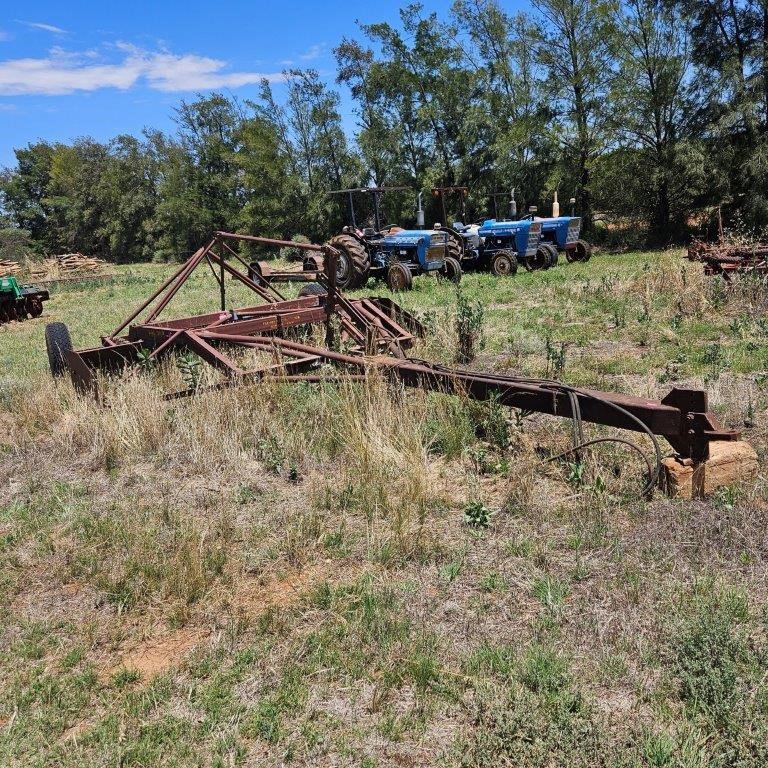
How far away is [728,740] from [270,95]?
35.8m

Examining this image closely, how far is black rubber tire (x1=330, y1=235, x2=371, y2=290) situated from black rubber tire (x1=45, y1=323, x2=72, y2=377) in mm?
7726

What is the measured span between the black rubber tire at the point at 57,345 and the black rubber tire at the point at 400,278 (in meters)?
7.82

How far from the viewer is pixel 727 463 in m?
3.77

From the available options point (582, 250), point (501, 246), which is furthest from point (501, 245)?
point (582, 250)

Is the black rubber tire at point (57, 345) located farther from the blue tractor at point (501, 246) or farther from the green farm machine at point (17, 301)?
the blue tractor at point (501, 246)

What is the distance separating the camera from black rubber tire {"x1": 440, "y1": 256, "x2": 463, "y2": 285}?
1484 cm

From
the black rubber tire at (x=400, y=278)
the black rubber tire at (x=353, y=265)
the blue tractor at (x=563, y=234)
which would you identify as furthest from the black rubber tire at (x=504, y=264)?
the black rubber tire at (x=353, y=265)

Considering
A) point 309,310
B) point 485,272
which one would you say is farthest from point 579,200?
point 309,310

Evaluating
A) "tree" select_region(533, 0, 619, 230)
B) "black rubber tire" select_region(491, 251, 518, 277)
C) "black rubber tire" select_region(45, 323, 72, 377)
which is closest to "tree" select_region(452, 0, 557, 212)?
"tree" select_region(533, 0, 619, 230)

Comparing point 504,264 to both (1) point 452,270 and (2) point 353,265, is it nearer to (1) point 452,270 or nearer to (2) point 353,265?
(1) point 452,270

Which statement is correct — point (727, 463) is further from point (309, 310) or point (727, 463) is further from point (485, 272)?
point (485, 272)

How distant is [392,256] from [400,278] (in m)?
1.30

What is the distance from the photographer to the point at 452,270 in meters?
15.2

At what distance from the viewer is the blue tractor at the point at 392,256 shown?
14.4 m
